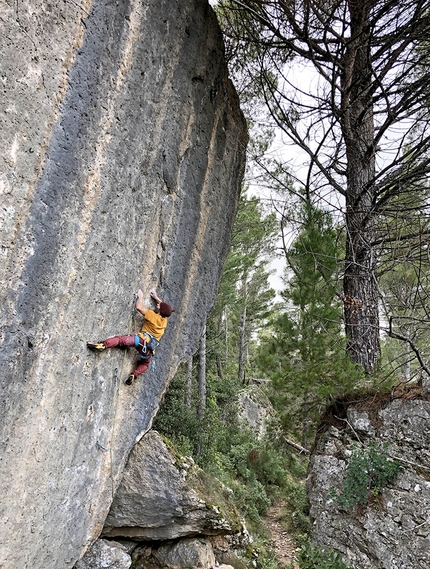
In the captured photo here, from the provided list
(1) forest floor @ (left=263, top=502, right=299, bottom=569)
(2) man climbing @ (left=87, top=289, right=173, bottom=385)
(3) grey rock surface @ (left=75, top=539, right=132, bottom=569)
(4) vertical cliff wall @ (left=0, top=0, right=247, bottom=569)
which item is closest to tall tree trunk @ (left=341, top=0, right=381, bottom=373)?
(4) vertical cliff wall @ (left=0, top=0, right=247, bottom=569)

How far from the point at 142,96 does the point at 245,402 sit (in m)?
12.6

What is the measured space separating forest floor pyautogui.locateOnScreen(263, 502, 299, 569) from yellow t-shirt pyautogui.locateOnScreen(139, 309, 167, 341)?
5.87m

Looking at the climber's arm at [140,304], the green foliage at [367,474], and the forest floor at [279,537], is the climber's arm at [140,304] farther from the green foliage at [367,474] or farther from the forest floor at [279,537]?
the forest floor at [279,537]

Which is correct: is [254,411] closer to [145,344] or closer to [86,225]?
[145,344]

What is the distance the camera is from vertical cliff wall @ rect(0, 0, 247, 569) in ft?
9.61

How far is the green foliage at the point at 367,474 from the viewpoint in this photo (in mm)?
4609

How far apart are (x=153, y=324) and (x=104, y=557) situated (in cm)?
315

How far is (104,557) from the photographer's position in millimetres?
4652

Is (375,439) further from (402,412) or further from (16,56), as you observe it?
(16,56)

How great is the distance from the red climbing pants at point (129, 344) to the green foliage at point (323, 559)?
3.36m

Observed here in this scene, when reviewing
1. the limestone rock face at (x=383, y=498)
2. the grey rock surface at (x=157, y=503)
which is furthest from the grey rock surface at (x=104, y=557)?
the limestone rock face at (x=383, y=498)

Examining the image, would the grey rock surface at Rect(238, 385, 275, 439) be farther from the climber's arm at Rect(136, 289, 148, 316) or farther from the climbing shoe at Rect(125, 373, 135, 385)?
the climber's arm at Rect(136, 289, 148, 316)

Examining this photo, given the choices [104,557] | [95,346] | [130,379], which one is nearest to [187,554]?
[104,557]

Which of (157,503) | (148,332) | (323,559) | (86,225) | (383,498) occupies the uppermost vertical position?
(86,225)
